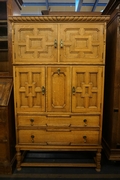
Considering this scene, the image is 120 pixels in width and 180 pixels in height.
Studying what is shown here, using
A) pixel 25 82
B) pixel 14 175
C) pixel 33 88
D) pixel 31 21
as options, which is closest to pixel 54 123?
pixel 33 88

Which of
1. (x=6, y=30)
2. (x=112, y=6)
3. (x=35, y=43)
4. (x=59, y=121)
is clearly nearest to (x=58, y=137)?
(x=59, y=121)

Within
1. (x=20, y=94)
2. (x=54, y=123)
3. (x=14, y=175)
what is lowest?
(x=14, y=175)

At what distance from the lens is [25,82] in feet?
5.36

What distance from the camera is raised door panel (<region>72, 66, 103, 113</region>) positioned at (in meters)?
1.60

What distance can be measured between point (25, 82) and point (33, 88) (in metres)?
0.12

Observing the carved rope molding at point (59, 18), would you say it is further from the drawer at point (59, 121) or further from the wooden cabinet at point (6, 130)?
the drawer at point (59, 121)

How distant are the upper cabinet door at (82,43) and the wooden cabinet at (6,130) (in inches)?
30.6

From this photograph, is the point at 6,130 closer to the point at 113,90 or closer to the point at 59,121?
the point at 59,121

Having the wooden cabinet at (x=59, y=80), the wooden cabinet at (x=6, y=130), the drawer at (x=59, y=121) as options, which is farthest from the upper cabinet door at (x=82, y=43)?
the wooden cabinet at (x=6, y=130)

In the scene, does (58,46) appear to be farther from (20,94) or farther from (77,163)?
(77,163)

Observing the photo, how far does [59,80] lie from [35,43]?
0.50 m

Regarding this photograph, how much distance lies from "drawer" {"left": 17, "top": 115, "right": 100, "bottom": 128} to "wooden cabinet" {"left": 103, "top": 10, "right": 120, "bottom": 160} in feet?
0.89

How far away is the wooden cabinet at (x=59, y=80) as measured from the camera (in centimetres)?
156

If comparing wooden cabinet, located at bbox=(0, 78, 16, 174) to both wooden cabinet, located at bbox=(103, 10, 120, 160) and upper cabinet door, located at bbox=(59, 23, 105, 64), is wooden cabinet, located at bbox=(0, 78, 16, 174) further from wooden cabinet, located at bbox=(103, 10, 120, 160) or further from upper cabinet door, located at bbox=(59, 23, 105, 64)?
wooden cabinet, located at bbox=(103, 10, 120, 160)
